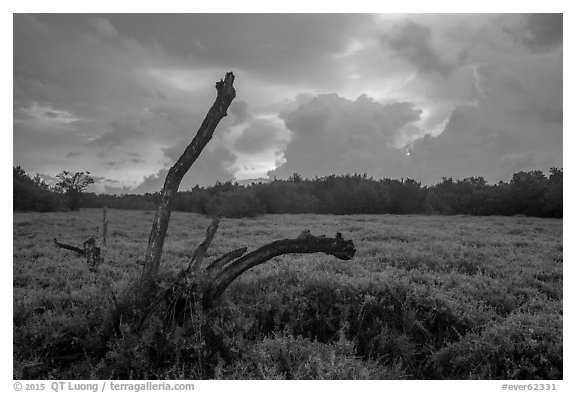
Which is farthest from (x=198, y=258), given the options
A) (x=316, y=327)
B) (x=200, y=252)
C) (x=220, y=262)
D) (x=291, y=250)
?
(x=316, y=327)

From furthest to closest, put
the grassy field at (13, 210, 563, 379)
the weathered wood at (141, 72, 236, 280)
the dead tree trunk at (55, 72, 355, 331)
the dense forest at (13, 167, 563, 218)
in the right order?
1. the dense forest at (13, 167, 563, 218)
2. the weathered wood at (141, 72, 236, 280)
3. the dead tree trunk at (55, 72, 355, 331)
4. the grassy field at (13, 210, 563, 379)

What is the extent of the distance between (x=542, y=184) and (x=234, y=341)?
39475mm

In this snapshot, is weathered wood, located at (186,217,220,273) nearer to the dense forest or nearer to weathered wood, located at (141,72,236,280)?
weathered wood, located at (141,72,236,280)

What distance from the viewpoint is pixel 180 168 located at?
6594 mm

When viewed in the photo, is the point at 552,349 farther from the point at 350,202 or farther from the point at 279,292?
the point at 350,202

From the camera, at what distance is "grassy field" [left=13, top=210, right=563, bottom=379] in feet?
19.1

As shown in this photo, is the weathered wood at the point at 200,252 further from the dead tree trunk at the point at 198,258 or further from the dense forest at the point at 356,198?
the dense forest at the point at 356,198

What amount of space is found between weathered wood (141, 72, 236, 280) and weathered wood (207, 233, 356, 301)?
3.79ft

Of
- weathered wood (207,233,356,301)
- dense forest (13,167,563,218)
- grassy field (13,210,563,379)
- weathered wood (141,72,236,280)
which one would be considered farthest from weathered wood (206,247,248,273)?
dense forest (13,167,563,218)

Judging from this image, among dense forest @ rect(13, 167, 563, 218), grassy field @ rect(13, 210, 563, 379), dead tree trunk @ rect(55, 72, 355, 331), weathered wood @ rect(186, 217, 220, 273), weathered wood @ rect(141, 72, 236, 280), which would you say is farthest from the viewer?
dense forest @ rect(13, 167, 563, 218)

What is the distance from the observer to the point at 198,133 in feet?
21.2

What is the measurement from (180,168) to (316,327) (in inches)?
147

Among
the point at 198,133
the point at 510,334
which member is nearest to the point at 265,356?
the point at 198,133
